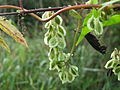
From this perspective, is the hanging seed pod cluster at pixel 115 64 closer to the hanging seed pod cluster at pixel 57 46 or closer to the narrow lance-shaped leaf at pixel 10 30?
the hanging seed pod cluster at pixel 57 46

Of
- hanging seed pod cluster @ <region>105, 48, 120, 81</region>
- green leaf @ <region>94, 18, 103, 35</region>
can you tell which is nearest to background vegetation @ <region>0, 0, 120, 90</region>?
hanging seed pod cluster @ <region>105, 48, 120, 81</region>

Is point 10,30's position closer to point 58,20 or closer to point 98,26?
point 58,20

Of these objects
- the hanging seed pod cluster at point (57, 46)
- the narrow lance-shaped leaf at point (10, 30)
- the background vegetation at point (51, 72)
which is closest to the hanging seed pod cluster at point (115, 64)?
the hanging seed pod cluster at point (57, 46)

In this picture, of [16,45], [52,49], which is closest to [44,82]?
[16,45]

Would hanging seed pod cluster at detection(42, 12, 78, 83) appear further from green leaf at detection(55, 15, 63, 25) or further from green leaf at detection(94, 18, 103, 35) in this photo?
green leaf at detection(94, 18, 103, 35)

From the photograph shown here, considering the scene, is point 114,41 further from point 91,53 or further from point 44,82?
point 44,82

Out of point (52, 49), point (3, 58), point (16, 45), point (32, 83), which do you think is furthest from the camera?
point (16, 45)

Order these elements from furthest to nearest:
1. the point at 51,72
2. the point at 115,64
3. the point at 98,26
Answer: the point at 51,72 < the point at 115,64 < the point at 98,26

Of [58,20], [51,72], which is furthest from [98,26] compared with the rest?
[51,72]
